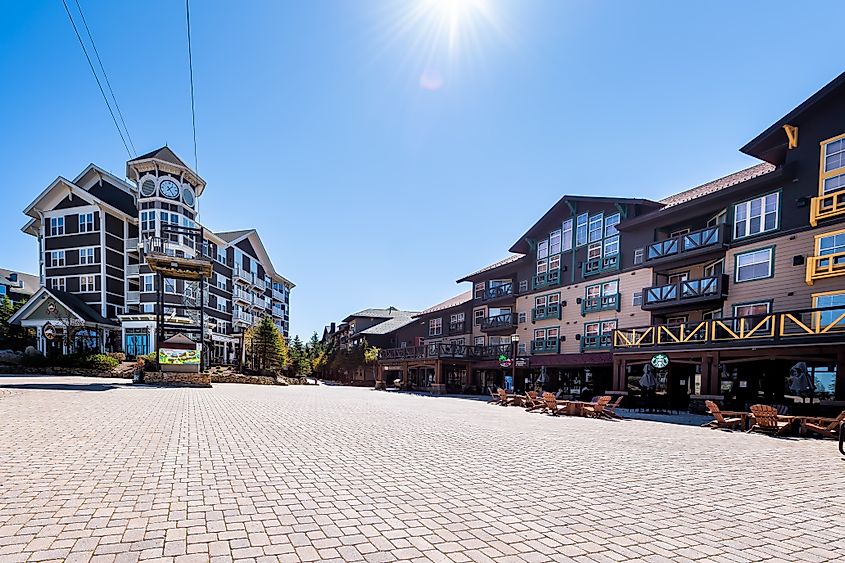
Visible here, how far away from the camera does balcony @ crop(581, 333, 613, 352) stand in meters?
26.4

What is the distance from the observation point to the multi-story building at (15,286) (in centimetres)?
6130

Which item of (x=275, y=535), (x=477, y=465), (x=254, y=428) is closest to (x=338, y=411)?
(x=254, y=428)

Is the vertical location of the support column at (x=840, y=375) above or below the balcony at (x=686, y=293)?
below

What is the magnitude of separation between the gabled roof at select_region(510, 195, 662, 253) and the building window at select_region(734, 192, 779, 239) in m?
5.00

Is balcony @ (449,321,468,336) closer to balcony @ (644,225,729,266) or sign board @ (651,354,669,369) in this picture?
balcony @ (644,225,729,266)

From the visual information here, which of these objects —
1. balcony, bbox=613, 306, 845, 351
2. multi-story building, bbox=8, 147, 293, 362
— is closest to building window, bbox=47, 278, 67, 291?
multi-story building, bbox=8, 147, 293, 362

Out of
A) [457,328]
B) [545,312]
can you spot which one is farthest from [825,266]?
[457,328]

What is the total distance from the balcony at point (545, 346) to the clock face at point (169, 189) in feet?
115

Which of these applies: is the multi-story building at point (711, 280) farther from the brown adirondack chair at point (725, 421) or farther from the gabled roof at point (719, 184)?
the brown adirondack chair at point (725, 421)

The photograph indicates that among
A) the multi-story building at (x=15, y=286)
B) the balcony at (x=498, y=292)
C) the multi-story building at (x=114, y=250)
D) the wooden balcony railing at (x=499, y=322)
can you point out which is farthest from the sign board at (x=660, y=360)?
the multi-story building at (x=15, y=286)

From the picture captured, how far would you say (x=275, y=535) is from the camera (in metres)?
4.38

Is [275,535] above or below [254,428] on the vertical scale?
above

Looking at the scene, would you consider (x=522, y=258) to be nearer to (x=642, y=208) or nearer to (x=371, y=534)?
(x=642, y=208)

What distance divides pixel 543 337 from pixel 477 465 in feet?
83.1
